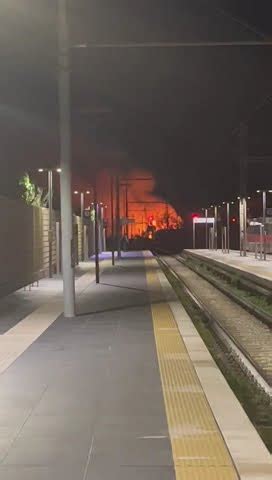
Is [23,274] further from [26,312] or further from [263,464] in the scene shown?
[263,464]

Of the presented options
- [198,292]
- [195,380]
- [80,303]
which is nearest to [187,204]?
[198,292]

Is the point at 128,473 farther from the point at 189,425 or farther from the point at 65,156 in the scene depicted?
the point at 65,156

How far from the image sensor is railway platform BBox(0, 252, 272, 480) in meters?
5.37

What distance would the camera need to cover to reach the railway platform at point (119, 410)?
537 centimetres

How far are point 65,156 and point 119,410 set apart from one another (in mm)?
8229

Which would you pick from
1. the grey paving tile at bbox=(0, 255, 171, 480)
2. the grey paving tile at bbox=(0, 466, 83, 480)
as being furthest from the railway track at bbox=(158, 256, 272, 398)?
the grey paving tile at bbox=(0, 466, 83, 480)

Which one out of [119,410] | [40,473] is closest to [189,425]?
[119,410]

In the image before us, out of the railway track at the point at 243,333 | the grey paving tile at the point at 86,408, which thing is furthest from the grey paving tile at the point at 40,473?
the railway track at the point at 243,333

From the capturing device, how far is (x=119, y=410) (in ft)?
23.3

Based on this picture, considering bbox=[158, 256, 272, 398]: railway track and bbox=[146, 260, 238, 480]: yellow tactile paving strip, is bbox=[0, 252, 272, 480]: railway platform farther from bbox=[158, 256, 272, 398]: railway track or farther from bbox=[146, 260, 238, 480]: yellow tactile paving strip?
bbox=[158, 256, 272, 398]: railway track

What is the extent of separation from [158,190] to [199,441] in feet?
418

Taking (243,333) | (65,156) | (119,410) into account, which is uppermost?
(65,156)

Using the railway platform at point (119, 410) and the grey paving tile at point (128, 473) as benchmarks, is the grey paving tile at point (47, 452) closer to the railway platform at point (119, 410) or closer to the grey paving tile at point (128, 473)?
the railway platform at point (119, 410)

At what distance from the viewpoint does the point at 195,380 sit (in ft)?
28.2
